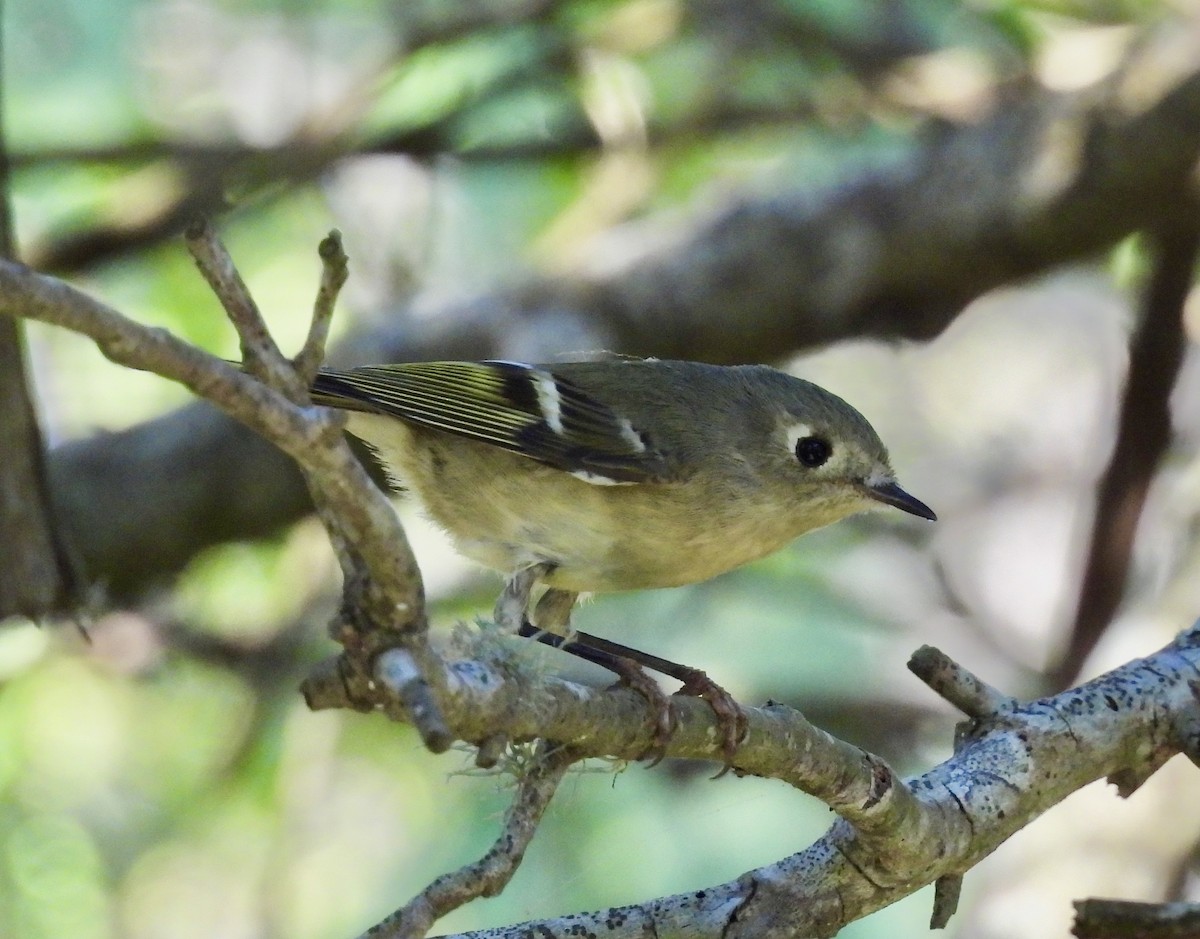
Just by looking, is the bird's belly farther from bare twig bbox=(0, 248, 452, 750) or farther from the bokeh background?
bare twig bbox=(0, 248, 452, 750)

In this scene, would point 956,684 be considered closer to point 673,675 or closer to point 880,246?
point 673,675

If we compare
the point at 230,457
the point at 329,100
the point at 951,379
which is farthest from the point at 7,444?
the point at 951,379

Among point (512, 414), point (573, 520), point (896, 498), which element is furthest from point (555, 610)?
point (896, 498)

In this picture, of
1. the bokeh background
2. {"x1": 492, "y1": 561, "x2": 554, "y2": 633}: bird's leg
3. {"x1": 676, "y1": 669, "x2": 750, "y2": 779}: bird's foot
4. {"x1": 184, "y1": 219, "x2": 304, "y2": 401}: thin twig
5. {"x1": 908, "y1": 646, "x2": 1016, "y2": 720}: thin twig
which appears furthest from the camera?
the bokeh background

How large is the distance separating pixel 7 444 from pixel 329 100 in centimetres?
193

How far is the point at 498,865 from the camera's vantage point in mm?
1709

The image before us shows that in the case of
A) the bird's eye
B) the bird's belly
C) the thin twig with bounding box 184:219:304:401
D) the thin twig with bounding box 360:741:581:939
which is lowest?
the thin twig with bounding box 360:741:581:939

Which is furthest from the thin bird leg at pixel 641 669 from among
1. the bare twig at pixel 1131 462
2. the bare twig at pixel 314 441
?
the bare twig at pixel 1131 462

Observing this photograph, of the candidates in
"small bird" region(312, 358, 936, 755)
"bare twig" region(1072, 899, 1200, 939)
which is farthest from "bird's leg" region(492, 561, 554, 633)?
"bare twig" region(1072, 899, 1200, 939)

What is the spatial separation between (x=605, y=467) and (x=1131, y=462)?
1972 mm

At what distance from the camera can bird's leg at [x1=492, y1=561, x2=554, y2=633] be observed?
2287 mm

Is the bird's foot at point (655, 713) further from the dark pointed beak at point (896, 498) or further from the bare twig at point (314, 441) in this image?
the dark pointed beak at point (896, 498)

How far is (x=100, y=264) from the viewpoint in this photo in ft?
14.8

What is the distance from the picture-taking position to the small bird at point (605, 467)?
8.65 ft
